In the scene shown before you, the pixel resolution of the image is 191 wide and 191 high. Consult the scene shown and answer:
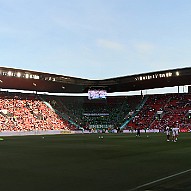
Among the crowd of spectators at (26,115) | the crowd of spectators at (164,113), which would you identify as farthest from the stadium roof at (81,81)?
the crowd of spectators at (164,113)

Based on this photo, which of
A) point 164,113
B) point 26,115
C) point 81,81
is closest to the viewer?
point 26,115

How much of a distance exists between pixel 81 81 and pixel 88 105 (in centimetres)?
1619

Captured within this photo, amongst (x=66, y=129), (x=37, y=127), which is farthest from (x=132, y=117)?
(x=37, y=127)

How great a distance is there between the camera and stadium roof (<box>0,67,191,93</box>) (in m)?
69.4

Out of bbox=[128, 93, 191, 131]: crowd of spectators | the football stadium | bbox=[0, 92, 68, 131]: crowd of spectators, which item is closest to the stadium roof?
the football stadium

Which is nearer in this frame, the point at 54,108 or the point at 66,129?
the point at 66,129

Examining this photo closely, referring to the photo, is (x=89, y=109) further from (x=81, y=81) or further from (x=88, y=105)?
(x=81, y=81)

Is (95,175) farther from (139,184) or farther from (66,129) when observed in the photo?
(66,129)

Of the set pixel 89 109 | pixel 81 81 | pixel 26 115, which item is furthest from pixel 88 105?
pixel 26 115

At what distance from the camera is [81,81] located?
82562 mm

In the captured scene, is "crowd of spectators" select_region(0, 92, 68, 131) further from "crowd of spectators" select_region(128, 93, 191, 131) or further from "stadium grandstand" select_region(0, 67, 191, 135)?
"crowd of spectators" select_region(128, 93, 191, 131)

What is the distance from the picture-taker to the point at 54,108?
88.1 m

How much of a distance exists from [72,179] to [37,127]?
65.9 m

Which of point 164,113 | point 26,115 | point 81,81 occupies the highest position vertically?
point 81,81
